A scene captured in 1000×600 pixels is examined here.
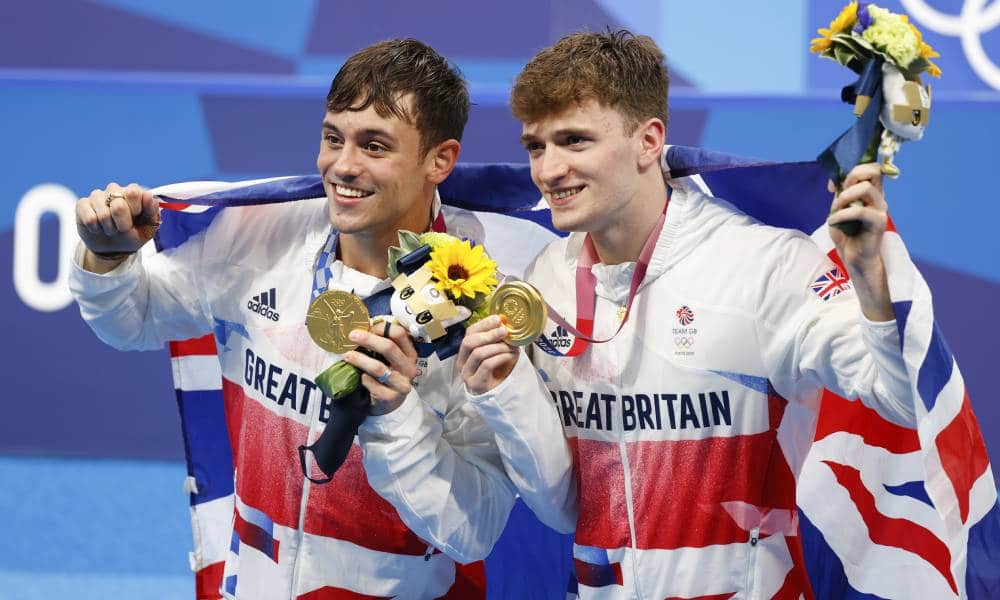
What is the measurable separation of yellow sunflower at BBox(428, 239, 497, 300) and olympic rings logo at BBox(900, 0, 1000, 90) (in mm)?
3707

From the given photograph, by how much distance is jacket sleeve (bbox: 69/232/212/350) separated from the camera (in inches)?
124

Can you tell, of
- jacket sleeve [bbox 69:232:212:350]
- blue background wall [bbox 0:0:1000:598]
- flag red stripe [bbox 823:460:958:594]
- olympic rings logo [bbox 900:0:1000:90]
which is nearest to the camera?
flag red stripe [bbox 823:460:958:594]

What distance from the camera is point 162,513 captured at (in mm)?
5645

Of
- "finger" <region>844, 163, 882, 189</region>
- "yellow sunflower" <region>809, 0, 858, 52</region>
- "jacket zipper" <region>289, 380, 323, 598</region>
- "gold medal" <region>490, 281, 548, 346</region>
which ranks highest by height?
"yellow sunflower" <region>809, 0, 858, 52</region>

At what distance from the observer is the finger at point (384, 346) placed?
273 cm

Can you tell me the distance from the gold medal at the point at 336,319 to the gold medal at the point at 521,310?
29cm

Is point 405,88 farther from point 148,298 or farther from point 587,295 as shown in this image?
point 148,298

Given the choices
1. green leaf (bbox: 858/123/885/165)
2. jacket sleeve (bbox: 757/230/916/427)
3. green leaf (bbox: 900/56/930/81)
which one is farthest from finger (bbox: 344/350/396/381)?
green leaf (bbox: 900/56/930/81)

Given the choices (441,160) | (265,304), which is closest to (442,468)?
(265,304)

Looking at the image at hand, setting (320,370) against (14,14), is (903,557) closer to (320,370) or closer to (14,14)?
(320,370)

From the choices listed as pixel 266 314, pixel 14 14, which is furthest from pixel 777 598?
pixel 14 14

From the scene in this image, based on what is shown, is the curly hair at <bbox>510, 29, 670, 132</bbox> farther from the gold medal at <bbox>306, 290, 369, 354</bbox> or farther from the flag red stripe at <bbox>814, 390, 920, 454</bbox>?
the flag red stripe at <bbox>814, 390, 920, 454</bbox>

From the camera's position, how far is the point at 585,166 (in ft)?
9.37

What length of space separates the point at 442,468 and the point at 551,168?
2.28 feet
